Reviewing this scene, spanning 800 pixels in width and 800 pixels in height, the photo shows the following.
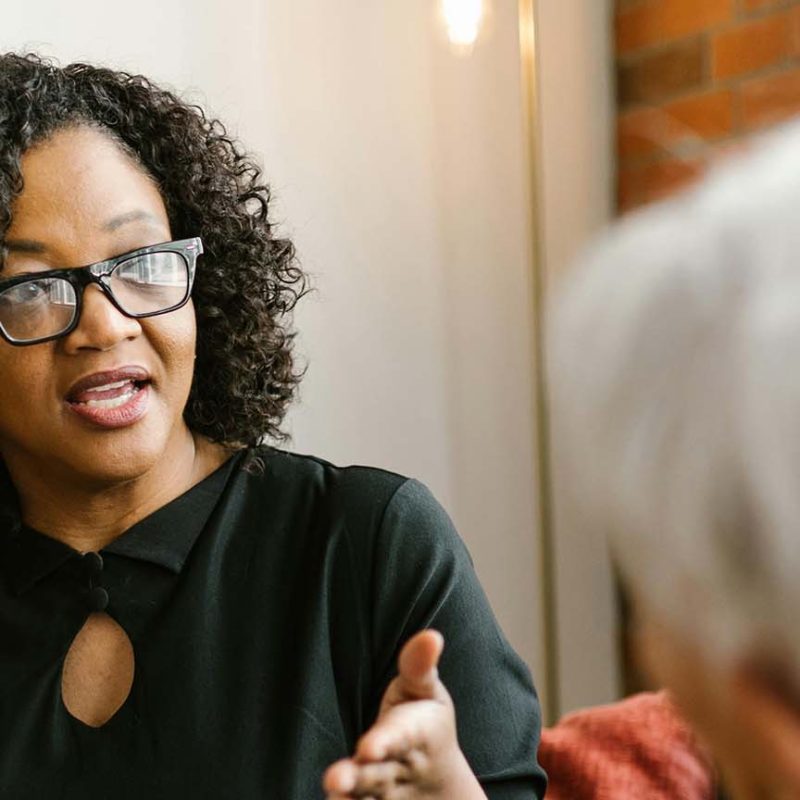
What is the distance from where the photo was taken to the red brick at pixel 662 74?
258cm

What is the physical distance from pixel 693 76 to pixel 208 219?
1349mm

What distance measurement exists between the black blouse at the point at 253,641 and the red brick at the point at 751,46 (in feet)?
4.49

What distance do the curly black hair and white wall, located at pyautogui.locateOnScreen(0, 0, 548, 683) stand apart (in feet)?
1.75

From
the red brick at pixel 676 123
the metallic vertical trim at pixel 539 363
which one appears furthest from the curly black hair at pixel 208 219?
the red brick at pixel 676 123

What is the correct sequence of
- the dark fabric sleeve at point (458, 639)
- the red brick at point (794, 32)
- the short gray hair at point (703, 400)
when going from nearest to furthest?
the short gray hair at point (703, 400) < the dark fabric sleeve at point (458, 639) < the red brick at point (794, 32)

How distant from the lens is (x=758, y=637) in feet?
1.75

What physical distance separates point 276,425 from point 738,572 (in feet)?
4.10

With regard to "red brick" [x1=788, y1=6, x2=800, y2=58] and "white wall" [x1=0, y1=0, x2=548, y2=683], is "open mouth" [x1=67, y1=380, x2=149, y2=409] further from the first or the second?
"red brick" [x1=788, y1=6, x2=800, y2=58]

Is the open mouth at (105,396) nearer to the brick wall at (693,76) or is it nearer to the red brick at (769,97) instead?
the brick wall at (693,76)

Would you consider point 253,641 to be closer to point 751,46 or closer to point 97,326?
point 97,326

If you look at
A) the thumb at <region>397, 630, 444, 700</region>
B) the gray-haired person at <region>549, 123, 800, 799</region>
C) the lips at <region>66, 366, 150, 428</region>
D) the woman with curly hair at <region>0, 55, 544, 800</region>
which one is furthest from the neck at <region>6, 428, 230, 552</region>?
the gray-haired person at <region>549, 123, 800, 799</region>

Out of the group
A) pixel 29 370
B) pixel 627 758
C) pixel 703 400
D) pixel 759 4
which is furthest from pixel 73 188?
pixel 759 4

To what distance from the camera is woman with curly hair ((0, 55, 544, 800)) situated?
1355 millimetres

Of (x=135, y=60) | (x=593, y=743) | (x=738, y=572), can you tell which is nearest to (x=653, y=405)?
(x=738, y=572)
